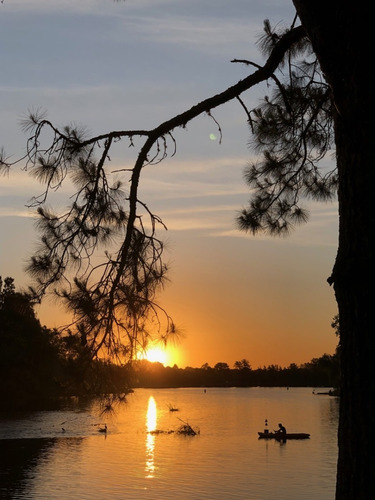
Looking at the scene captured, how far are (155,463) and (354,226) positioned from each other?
125 feet

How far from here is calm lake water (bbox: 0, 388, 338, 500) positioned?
30.6 metres

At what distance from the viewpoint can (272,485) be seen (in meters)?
32.8

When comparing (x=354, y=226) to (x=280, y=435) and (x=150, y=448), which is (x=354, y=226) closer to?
(x=150, y=448)

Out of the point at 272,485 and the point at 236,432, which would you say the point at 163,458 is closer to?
the point at 272,485

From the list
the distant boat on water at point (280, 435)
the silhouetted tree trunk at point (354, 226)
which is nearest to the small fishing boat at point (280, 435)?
the distant boat on water at point (280, 435)

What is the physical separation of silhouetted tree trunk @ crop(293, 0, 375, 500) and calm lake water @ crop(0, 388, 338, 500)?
80.3 feet

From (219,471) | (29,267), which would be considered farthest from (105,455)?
(29,267)

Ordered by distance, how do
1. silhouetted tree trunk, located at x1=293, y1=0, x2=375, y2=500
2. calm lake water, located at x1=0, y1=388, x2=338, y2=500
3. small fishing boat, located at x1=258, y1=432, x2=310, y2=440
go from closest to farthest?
silhouetted tree trunk, located at x1=293, y1=0, x2=375, y2=500
calm lake water, located at x1=0, y1=388, x2=338, y2=500
small fishing boat, located at x1=258, y1=432, x2=310, y2=440

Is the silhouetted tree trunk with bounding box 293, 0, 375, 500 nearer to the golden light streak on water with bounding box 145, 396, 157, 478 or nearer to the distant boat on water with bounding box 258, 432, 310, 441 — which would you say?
Answer: the golden light streak on water with bounding box 145, 396, 157, 478

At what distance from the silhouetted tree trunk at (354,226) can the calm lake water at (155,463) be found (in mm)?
24466

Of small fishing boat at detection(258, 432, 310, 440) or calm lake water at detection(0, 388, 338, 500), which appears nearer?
calm lake water at detection(0, 388, 338, 500)

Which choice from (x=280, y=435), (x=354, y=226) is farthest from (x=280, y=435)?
(x=354, y=226)

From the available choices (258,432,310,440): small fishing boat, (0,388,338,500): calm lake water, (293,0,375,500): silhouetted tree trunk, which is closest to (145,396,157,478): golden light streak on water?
(0,388,338,500): calm lake water

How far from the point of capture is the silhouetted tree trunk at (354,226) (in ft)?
9.57
